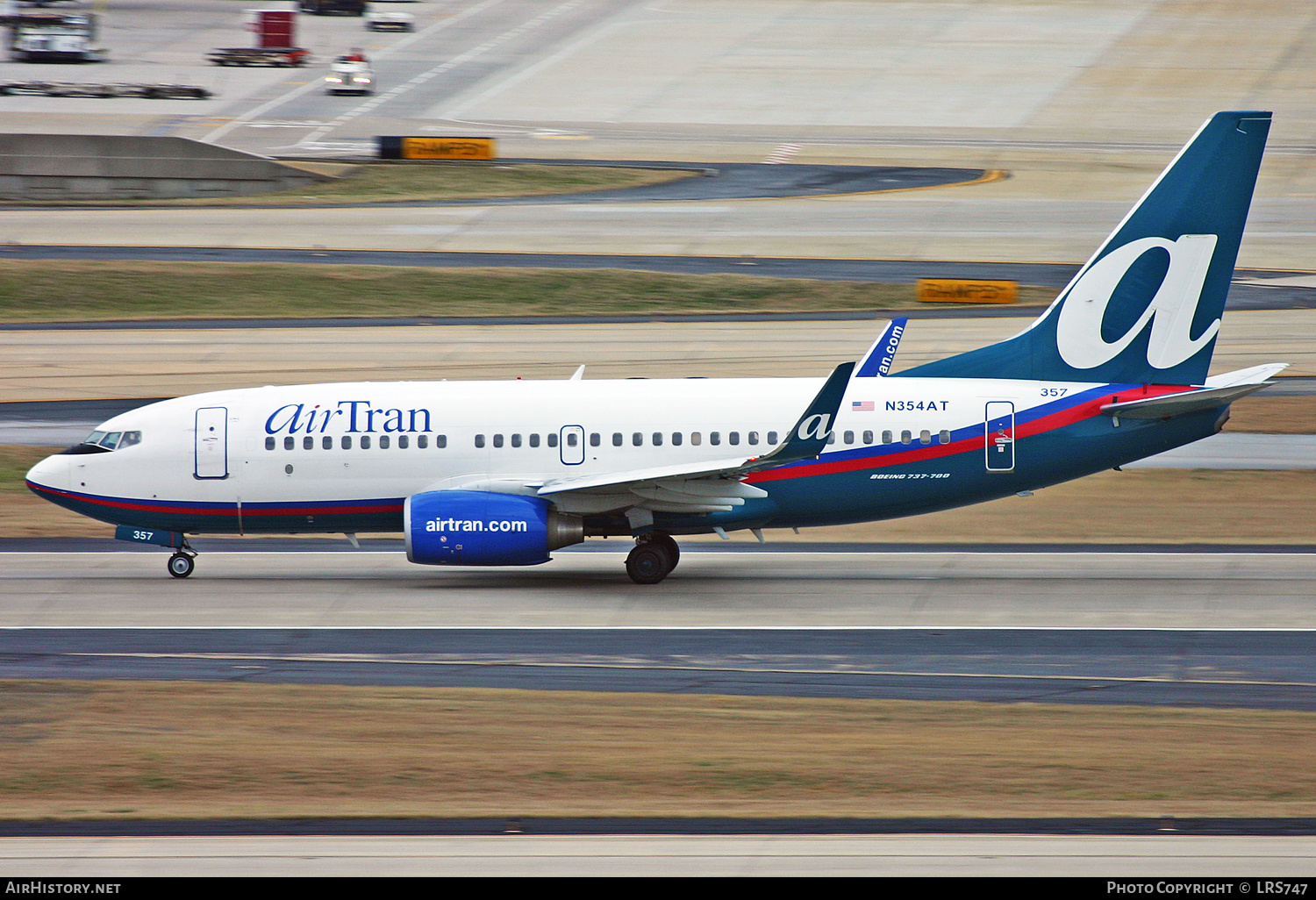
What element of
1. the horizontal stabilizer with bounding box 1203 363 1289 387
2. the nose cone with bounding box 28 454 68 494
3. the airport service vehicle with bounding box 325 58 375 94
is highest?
the airport service vehicle with bounding box 325 58 375 94

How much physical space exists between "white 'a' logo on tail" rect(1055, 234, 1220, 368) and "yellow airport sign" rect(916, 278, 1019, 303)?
21.2 meters

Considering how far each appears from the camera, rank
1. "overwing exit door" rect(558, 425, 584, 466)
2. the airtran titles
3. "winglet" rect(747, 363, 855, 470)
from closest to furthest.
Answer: "winglet" rect(747, 363, 855, 470) → "overwing exit door" rect(558, 425, 584, 466) → the airtran titles

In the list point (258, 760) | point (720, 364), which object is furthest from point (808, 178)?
point (258, 760)

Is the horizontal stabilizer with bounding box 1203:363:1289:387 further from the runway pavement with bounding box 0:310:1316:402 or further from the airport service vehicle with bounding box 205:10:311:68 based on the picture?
the airport service vehicle with bounding box 205:10:311:68

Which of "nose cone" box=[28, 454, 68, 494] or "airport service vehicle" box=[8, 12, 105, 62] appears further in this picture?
"airport service vehicle" box=[8, 12, 105, 62]

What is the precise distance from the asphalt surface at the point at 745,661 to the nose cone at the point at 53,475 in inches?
183

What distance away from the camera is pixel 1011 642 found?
23.4m

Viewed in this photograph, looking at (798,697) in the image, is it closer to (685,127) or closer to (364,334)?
(364,334)

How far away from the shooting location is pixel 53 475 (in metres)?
28.3

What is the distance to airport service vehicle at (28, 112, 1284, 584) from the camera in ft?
88.9

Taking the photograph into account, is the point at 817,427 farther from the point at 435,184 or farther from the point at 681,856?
the point at 435,184

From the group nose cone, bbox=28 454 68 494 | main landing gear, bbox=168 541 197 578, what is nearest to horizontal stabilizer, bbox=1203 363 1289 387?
main landing gear, bbox=168 541 197 578

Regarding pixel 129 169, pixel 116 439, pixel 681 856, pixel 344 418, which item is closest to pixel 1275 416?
pixel 344 418

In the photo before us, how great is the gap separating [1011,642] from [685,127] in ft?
186
